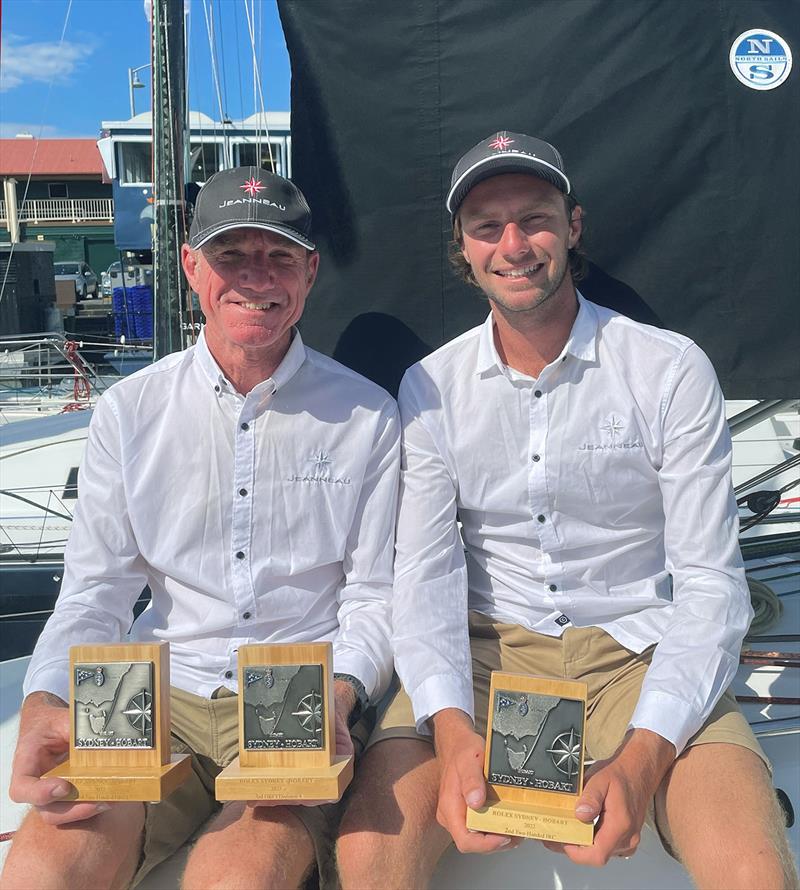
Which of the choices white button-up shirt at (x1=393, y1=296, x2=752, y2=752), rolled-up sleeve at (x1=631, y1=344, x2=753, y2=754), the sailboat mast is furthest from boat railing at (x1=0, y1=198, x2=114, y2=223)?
rolled-up sleeve at (x1=631, y1=344, x2=753, y2=754)

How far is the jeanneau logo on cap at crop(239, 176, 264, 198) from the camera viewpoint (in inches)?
88.7

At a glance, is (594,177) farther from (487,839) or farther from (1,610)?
(1,610)

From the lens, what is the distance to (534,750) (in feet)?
5.67

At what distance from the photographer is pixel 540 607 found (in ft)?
7.79

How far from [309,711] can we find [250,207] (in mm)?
1177

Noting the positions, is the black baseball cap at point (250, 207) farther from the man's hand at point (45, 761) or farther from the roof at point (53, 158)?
the roof at point (53, 158)

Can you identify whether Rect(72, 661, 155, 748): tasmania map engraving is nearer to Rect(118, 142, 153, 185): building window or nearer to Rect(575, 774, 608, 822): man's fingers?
Rect(575, 774, 608, 822): man's fingers

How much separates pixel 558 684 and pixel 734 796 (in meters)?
0.42

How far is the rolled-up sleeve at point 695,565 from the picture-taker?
197cm

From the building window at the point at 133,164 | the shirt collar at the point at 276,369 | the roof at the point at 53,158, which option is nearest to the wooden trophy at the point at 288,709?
the shirt collar at the point at 276,369

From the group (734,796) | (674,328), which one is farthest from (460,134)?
(734,796)

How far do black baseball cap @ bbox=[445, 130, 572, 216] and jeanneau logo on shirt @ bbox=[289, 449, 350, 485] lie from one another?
747mm

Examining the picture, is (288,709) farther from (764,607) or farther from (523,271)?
(764,607)

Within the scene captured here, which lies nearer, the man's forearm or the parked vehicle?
the man's forearm
